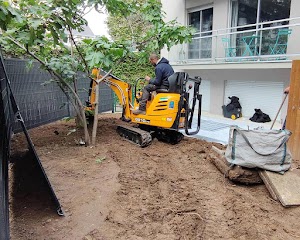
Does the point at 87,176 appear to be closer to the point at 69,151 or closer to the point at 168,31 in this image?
the point at 69,151

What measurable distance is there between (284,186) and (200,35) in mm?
9656

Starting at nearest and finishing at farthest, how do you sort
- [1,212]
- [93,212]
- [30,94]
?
[1,212], [93,212], [30,94]

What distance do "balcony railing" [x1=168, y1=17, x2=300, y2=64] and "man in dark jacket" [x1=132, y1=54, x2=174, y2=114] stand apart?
406 cm

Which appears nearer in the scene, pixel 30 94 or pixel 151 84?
pixel 151 84

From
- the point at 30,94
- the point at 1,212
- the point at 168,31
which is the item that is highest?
the point at 168,31

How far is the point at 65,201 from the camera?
3350 mm

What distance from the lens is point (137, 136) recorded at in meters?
6.02

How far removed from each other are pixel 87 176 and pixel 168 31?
351 cm

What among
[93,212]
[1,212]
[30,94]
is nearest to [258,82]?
[30,94]

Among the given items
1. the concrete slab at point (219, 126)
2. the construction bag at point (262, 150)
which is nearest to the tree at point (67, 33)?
the construction bag at point (262, 150)

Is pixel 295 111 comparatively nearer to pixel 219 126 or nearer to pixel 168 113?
pixel 168 113

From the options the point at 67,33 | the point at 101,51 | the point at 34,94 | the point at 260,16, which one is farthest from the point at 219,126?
the point at 34,94

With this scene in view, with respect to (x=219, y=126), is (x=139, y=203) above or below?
above

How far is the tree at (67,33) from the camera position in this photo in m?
3.45
